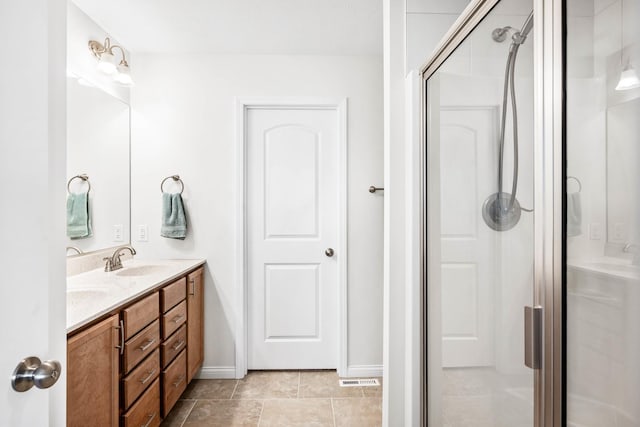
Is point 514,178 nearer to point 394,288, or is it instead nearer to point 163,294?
point 394,288

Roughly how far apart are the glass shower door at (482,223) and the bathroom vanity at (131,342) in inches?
49.9

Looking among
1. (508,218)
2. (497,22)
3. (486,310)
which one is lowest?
(486,310)

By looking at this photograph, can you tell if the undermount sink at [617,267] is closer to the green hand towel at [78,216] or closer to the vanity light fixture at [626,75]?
the vanity light fixture at [626,75]

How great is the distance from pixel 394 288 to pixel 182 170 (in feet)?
5.83

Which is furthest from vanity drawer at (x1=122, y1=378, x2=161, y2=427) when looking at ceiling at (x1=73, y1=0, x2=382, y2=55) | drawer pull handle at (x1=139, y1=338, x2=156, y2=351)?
ceiling at (x1=73, y1=0, x2=382, y2=55)

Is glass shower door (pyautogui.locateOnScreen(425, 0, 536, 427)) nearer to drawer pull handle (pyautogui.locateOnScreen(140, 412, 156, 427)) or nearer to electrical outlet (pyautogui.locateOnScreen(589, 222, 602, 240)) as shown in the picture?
electrical outlet (pyautogui.locateOnScreen(589, 222, 602, 240))

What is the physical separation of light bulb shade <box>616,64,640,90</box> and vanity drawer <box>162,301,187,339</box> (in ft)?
6.66

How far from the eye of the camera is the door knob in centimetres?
63

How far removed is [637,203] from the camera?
1.85 feet

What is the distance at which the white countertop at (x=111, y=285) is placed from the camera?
4.39 ft

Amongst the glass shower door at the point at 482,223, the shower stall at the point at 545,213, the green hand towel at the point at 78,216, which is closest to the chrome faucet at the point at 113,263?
the green hand towel at the point at 78,216

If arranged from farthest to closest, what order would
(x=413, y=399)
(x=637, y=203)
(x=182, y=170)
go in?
1. (x=182, y=170)
2. (x=413, y=399)
3. (x=637, y=203)

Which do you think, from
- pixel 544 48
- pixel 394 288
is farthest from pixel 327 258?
pixel 544 48

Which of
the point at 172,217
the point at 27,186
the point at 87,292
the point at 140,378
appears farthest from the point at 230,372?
the point at 27,186
